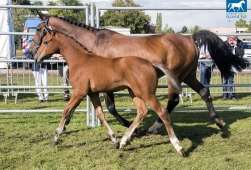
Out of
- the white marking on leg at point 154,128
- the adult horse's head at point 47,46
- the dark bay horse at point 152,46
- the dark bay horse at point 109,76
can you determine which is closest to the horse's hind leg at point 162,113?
the dark bay horse at point 109,76

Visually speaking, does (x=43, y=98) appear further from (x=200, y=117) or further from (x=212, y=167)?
(x=212, y=167)

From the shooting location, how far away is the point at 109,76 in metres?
4.70

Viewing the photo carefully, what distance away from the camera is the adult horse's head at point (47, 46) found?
5093mm

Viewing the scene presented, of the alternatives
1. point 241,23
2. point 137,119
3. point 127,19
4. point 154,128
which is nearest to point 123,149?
point 137,119

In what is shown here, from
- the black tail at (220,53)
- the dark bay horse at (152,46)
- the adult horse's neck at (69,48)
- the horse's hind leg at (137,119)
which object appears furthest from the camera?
the black tail at (220,53)

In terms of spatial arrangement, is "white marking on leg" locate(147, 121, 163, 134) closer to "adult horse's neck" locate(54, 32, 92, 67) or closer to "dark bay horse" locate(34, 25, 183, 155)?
"dark bay horse" locate(34, 25, 183, 155)

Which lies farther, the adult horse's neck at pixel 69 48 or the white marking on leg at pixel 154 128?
the white marking on leg at pixel 154 128

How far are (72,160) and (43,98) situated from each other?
553cm

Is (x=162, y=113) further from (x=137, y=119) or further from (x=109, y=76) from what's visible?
(x=109, y=76)

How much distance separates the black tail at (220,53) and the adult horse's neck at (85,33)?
154 cm

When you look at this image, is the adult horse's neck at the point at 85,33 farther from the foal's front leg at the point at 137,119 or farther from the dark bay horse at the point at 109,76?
the foal's front leg at the point at 137,119

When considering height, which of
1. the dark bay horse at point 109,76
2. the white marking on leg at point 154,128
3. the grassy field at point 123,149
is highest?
the dark bay horse at point 109,76

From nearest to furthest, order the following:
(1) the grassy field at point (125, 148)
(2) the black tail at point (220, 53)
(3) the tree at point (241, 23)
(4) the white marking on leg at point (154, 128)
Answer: (1) the grassy field at point (125, 148), (4) the white marking on leg at point (154, 128), (2) the black tail at point (220, 53), (3) the tree at point (241, 23)

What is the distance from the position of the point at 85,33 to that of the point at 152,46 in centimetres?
114
